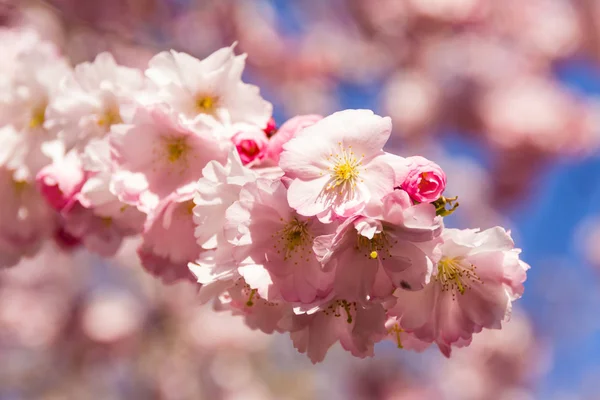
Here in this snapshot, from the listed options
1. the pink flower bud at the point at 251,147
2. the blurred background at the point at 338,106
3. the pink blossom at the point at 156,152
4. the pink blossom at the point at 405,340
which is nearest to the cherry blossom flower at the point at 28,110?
the pink blossom at the point at 156,152

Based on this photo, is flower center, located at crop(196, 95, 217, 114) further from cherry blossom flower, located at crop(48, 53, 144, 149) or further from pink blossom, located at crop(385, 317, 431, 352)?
pink blossom, located at crop(385, 317, 431, 352)

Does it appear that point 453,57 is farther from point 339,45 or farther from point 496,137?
point 339,45

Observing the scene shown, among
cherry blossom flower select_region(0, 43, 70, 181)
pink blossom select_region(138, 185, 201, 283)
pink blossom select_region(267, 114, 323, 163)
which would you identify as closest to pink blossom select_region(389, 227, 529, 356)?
pink blossom select_region(267, 114, 323, 163)

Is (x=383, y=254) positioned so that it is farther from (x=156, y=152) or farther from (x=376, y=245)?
(x=156, y=152)

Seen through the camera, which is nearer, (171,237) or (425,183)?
(425,183)

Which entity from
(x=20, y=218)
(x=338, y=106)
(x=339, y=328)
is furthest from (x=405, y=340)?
(x=338, y=106)

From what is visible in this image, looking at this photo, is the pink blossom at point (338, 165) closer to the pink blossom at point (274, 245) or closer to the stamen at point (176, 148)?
the pink blossom at point (274, 245)
